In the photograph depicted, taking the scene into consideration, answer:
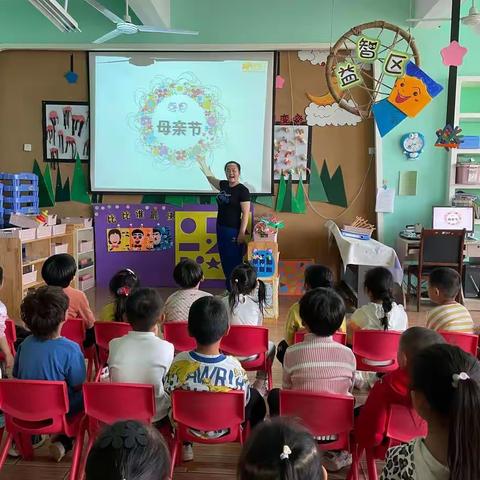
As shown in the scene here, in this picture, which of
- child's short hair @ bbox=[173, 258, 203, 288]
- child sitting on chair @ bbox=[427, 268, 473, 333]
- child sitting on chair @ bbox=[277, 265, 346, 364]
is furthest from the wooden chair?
child's short hair @ bbox=[173, 258, 203, 288]

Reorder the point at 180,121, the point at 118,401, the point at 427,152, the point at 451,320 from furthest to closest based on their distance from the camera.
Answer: the point at 180,121
the point at 427,152
the point at 451,320
the point at 118,401

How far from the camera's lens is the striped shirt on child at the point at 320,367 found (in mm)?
1839

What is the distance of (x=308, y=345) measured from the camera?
1899 mm

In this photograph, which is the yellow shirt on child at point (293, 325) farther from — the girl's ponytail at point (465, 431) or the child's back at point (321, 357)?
the girl's ponytail at point (465, 431)

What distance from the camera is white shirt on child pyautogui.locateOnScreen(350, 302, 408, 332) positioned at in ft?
8.61

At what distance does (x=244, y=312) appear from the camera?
8.99 feet

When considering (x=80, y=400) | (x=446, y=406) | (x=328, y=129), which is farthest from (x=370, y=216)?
(x=446, y=406)

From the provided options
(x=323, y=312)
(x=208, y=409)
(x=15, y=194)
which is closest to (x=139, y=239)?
(x=15, y=194)

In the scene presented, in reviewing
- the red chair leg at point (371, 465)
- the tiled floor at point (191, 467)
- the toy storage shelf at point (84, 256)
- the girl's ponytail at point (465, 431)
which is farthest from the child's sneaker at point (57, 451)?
the toy storage shelf at point (84, 256)

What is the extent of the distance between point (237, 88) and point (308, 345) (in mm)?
4367

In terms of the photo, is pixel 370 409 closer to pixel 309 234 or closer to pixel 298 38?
pixel 309 234

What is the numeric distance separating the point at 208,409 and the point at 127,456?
820mm

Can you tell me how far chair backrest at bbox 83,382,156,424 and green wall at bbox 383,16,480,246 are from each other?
4563mm

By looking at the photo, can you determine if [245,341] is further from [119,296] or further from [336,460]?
[119,296]
